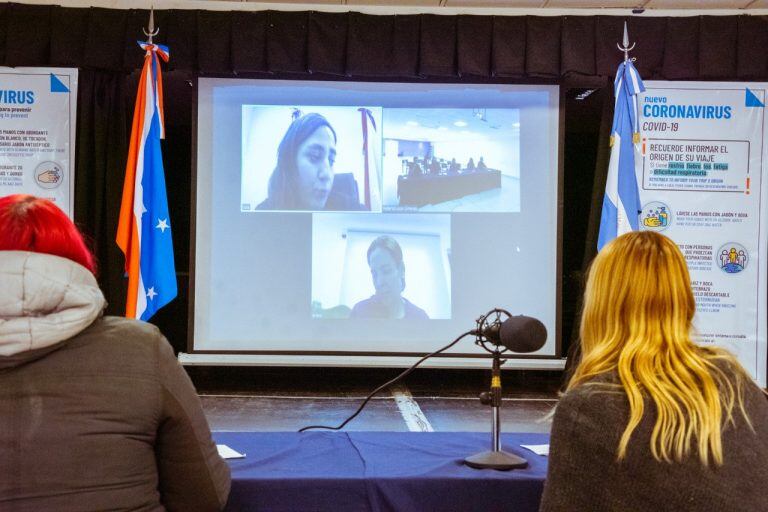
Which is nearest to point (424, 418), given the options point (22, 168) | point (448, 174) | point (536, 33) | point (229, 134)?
point (448, 174)

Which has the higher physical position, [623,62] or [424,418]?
[623,62]

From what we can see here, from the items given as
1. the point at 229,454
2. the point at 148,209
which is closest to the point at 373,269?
the point at 148,209

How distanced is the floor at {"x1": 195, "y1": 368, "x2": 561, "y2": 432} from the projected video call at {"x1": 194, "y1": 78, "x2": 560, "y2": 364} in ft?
1.04

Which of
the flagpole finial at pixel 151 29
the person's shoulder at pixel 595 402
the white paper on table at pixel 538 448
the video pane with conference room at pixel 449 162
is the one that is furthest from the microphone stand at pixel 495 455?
the flagpole finial at pixel 151 29

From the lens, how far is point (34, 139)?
14.7 feet

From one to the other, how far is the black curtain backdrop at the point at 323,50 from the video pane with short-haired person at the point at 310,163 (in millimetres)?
347

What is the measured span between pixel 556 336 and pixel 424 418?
4.23ft

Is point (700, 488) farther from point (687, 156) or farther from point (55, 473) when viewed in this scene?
point (687, 156)

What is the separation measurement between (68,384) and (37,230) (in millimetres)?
253

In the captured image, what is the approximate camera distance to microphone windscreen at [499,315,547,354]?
1.55 m

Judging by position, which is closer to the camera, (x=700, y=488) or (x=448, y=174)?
(x=700, y=488)

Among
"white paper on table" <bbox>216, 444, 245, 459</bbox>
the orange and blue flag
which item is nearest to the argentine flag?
the orange and blue flag

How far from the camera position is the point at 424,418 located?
3.76 metres

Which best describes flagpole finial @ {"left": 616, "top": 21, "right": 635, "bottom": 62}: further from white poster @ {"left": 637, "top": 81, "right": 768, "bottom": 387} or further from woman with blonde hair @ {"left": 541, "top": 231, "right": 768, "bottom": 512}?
woman with blonde hair @ {"left": 541, "top": 231, "right": 768, "bottom": 512}
